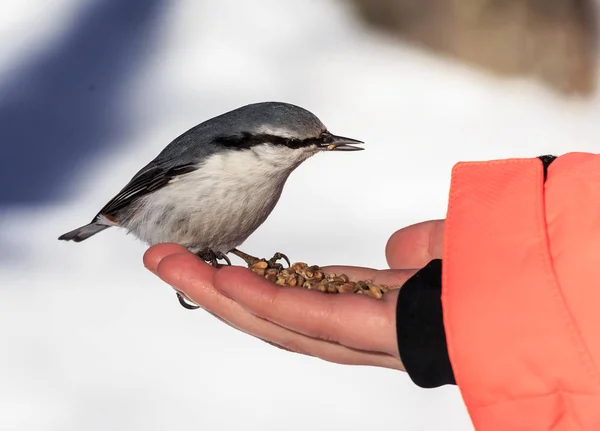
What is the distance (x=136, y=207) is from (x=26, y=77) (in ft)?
4.02

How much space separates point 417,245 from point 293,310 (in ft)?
1.29

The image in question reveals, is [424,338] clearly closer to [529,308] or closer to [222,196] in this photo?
[529,308]

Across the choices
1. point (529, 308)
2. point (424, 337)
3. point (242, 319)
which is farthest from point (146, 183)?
point (529, 308)

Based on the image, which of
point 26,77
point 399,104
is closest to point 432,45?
point 399,104

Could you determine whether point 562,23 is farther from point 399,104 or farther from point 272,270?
point 272,270

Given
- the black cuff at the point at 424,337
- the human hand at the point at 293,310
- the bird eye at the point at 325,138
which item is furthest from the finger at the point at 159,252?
the black cuff at the point at 424,337

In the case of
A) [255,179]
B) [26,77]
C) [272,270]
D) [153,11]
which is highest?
[153,11]

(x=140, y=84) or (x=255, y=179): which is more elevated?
(x=140, y=84)

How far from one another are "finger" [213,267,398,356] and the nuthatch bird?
0.30 metres

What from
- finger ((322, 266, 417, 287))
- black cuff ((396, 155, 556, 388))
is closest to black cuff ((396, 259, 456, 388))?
black cuff ((396, 155, 556, 388))

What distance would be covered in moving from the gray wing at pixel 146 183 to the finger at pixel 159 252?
173mm

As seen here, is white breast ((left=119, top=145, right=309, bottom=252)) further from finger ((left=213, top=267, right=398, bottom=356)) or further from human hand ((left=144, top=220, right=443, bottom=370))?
finger ((left=213, top=267, right=398, bottom=356))

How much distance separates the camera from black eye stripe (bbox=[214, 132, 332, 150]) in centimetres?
141

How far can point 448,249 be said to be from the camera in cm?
100
